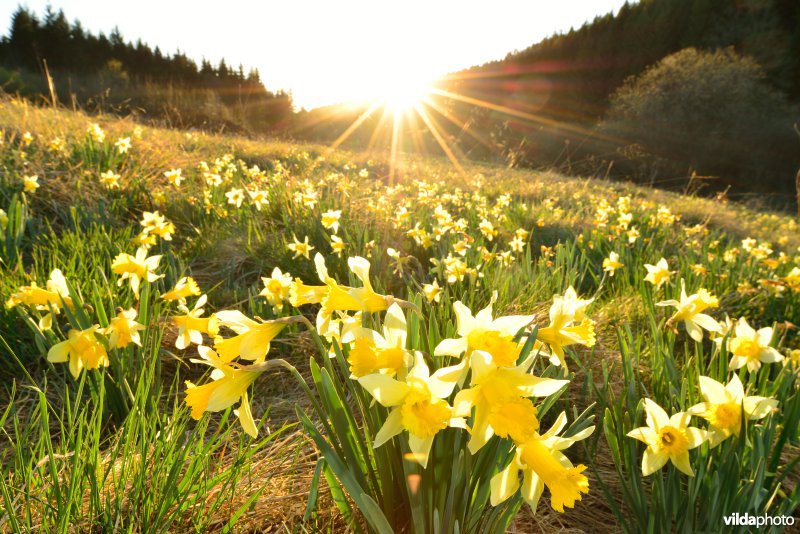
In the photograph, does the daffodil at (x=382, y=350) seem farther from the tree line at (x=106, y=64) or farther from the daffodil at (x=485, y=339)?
the tree line at (x=106, y=64)

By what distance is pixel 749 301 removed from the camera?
2.73 metres

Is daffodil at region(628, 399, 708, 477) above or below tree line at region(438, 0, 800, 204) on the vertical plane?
below

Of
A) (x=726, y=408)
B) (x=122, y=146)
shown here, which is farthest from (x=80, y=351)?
(x=122, y=146)

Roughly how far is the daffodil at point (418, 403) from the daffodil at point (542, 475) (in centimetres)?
17

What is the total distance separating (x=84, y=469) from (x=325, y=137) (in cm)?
2566

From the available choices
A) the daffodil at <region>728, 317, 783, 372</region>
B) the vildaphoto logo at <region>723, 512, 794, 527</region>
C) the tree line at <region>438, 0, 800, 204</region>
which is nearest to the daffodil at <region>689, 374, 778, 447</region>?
the vildaphoto logo at <region>723, 512, 794, 527</region>

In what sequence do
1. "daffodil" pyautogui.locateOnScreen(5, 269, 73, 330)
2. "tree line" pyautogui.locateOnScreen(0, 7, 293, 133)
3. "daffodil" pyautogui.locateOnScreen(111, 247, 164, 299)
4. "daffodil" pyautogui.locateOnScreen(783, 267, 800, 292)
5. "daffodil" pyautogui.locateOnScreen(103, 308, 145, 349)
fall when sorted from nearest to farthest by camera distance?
"daffodil" pyautogui.locateOnScreen(103, 308, 145, 349) < "daffodil" pyautogui.locateOnScreen(5, 269, 73, 330) < "daffodil" pyautogui.locateOnScreen(111, 247, 164, 299) < "daffodil" pyautogui.locateOnScreen(783, 267, 800, 292) < "tree line" pyautogui.locateOnScreen(0, 7, 293, 133)

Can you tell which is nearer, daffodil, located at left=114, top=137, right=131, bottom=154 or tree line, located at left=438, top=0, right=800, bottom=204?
daffodil, located at left=114, top=137, right=131, bottom=154

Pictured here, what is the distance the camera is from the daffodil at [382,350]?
2.56 ft

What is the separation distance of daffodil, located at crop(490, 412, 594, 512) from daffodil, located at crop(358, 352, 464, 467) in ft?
0.55

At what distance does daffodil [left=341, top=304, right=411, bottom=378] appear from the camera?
30.7 inches

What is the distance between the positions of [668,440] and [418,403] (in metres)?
0.68

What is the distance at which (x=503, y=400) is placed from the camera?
2.28ft

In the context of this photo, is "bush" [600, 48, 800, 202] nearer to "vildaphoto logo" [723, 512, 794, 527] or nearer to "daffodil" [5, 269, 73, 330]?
"vildaphoto logo" [723, 512, 794, 527]
